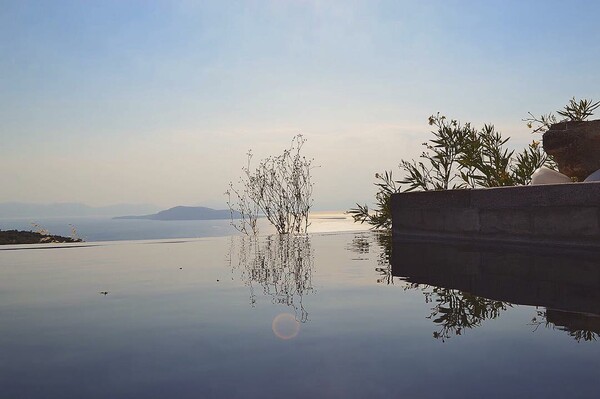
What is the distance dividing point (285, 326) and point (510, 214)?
4.52m

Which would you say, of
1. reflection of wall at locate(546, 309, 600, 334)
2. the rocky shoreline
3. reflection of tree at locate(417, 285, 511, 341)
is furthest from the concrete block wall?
the rocky shoreline

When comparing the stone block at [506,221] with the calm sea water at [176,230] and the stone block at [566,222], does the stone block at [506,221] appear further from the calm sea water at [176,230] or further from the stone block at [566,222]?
the calm sea water at [176,230]

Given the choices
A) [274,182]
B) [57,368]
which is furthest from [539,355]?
[274,182]

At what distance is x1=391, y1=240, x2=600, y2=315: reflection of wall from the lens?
3.39 metres

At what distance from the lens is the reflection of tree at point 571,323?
2457mm

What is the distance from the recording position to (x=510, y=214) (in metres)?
6.52

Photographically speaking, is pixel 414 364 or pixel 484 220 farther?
pixel 484 220

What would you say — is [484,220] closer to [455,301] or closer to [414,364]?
[455,301]

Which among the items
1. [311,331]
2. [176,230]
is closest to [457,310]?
[311,331]

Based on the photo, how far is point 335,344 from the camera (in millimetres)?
2363

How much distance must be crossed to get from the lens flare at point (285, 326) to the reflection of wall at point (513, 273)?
1318 mm

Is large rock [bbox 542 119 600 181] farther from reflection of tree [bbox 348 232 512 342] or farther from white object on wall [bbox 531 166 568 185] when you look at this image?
reflection of tree [bbox 348 232 512 342]

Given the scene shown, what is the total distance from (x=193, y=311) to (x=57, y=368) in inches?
47.3

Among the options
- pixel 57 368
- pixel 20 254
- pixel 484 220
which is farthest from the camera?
pixel 20 254
